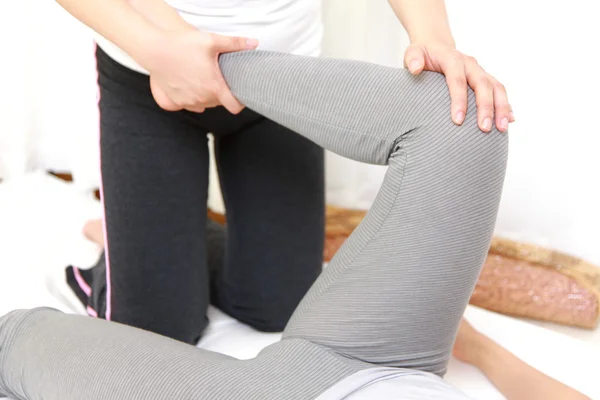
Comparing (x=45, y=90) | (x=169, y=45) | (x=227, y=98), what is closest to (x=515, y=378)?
(x=227, y=98)

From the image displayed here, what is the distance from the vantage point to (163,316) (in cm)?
131

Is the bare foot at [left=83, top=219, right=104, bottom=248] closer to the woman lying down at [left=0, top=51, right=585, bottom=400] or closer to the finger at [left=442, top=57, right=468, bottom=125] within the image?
the woman lying down at [left=0, top=51, right=585, bottom=400]

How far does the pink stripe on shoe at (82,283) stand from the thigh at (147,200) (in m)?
0.14

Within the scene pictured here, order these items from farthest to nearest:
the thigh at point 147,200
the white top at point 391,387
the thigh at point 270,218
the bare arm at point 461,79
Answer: the thigh at point 270,218 → the thigh at point 147,200 → the bare arm at point 461,79 → the white top at point 391,387

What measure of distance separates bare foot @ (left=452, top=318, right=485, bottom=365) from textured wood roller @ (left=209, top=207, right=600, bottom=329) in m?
0.31

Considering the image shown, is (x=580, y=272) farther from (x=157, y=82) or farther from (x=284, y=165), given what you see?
(x=157, y=82)

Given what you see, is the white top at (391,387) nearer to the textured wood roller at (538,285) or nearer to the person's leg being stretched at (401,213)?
the person's leg being stretched at (401,213)

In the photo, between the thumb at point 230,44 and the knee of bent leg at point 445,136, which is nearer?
the knee of bent leg at point 445,136

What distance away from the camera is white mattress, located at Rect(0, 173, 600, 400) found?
4.24 ft

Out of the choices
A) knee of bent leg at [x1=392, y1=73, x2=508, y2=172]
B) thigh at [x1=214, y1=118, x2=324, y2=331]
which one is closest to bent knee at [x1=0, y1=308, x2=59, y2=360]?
thigh at [x1=214, y1=118, x2=324, y2=331]

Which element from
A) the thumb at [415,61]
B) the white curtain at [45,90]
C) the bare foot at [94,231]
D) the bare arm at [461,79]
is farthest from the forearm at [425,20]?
the white curtain at [45,90]

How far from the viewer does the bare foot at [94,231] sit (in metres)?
1.62

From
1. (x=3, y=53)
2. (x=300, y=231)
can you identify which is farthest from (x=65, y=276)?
(x=3, y=53)

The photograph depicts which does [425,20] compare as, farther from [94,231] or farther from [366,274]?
[94,231]
